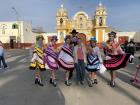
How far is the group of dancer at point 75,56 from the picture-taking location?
11.8 meters

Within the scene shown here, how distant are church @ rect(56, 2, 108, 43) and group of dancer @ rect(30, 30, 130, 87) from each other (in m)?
59.9

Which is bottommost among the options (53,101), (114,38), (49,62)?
(53,101)

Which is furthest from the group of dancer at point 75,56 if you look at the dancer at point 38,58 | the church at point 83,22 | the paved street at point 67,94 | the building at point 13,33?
the building at point 13,33

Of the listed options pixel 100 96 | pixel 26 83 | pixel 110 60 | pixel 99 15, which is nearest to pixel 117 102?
pixel 100 96

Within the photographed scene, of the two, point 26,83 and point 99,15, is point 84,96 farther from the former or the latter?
point 99,15

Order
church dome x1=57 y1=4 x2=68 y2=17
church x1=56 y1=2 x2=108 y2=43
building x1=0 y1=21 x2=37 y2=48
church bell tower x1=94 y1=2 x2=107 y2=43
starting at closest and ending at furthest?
church bell tower x1=94 y1=2 x2=107 y2=43 < church x1=56 y1=2 x2=108 y2=43 < church dome x1=57 y1=4 x2=68 y2=17 < building x1=0 y1=21 x2=37 y2=48

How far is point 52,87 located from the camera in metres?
11.7

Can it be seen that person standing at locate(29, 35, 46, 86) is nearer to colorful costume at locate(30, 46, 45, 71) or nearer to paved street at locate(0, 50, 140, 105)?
colorful costume at locate(30, 46, 45, 71)

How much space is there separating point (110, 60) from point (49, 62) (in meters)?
2.07

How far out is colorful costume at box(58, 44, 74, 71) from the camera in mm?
11867

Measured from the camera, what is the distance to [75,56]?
38.7 feet

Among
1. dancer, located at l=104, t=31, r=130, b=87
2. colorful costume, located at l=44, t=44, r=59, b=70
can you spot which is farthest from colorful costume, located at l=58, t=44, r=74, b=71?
dancer, located at l=104, t=31, r=130, b=87

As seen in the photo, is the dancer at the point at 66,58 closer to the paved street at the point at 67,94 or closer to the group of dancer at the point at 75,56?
the group of dancer at the point at 75,56

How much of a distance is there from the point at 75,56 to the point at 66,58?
13.8 inches
